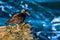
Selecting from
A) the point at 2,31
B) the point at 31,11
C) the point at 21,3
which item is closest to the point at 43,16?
the point at 31,11

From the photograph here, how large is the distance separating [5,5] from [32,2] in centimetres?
30

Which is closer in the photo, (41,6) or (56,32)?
(56,32)

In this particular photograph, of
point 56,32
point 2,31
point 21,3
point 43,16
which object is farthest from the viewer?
point 21,3

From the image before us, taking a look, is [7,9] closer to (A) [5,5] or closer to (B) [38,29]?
(A) [5,5]

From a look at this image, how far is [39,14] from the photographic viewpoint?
2271 mm

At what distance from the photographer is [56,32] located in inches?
82.3

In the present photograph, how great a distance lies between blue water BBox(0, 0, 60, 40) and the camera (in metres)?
2.08

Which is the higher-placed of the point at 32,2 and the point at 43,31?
the point at 32,2

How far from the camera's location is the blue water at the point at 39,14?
2.08m

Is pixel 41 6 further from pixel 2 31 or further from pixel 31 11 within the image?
pixel 2 31

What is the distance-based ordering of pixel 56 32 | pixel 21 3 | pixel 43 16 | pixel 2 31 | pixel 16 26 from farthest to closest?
pixel 21 3 < pixel 43 16 < pixel 56 32 < pixel 16 26 < pixel 2 31

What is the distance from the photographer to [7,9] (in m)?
2.34

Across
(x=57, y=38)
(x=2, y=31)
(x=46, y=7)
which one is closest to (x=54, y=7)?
(x=46, y=7)

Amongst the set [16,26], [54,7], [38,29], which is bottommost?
[16,26]
